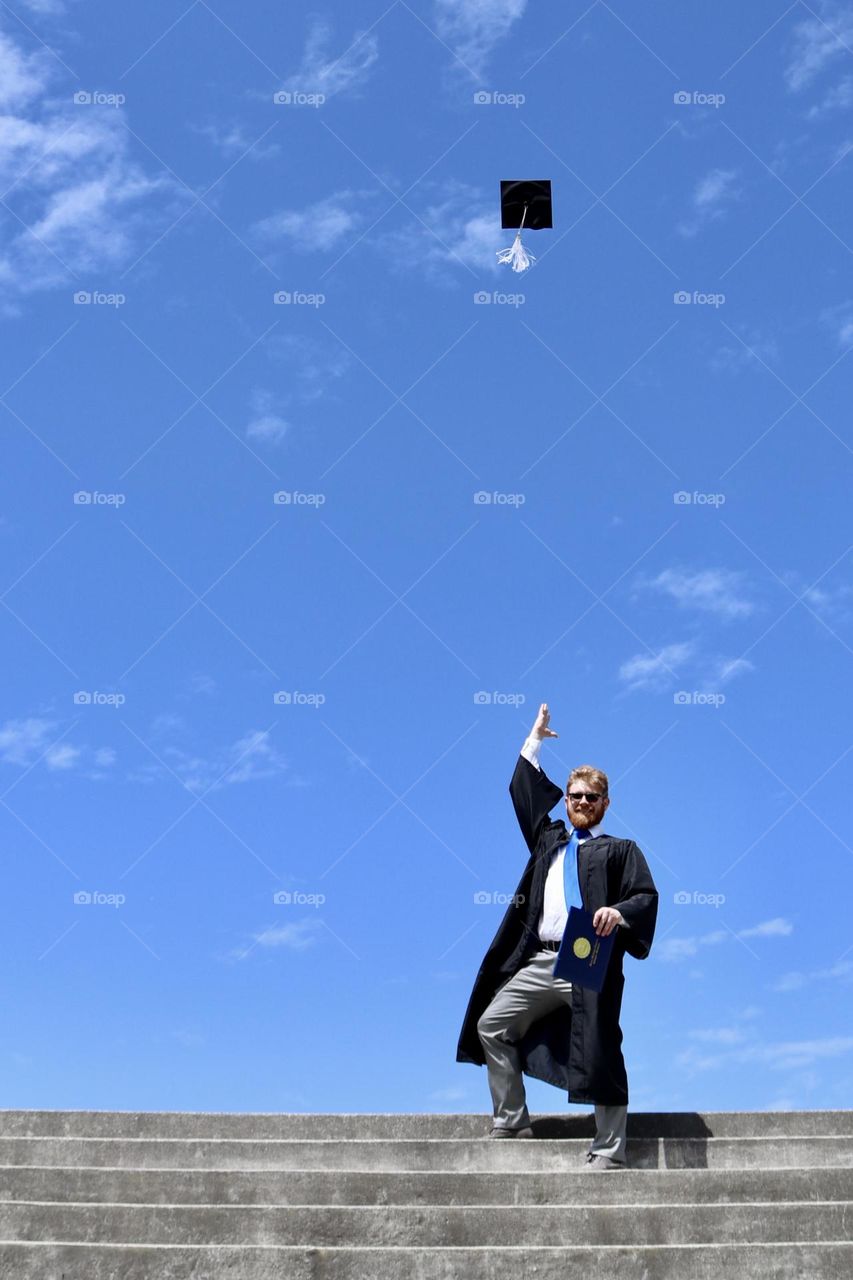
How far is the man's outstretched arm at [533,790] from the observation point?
25.9ft

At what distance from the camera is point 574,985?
7055mm

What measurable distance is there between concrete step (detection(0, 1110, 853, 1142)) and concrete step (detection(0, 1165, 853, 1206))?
2.78ft

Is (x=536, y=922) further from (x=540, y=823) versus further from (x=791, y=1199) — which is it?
(x=791, y=1199)

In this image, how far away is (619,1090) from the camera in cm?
672

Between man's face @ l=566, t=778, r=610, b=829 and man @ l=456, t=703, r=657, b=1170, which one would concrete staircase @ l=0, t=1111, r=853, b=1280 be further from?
man's face @ l=566, t=778, r=610, b=829

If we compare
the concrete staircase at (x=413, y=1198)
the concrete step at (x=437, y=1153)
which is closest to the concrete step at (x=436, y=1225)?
the concrete staircase at (x=413, y=1198)

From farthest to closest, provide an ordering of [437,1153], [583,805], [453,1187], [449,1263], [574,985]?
[583,805] < [574,985] < [437,1153] < [453,1187] < [449,1263]

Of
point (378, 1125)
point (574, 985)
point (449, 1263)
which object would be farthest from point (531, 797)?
point (449, 1263)

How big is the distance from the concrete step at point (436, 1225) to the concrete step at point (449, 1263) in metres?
0.30

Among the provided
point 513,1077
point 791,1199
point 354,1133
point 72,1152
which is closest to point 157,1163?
point 72,1152

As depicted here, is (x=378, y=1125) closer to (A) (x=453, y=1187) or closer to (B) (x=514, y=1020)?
(B) (x=514, y=1020)

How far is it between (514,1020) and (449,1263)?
7.09 feet

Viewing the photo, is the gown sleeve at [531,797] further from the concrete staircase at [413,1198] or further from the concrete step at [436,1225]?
the concrete step at [436,1225]

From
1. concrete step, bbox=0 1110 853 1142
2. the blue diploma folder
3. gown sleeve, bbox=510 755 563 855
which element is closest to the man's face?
gown sleeve, bbox=510 755 563 855
